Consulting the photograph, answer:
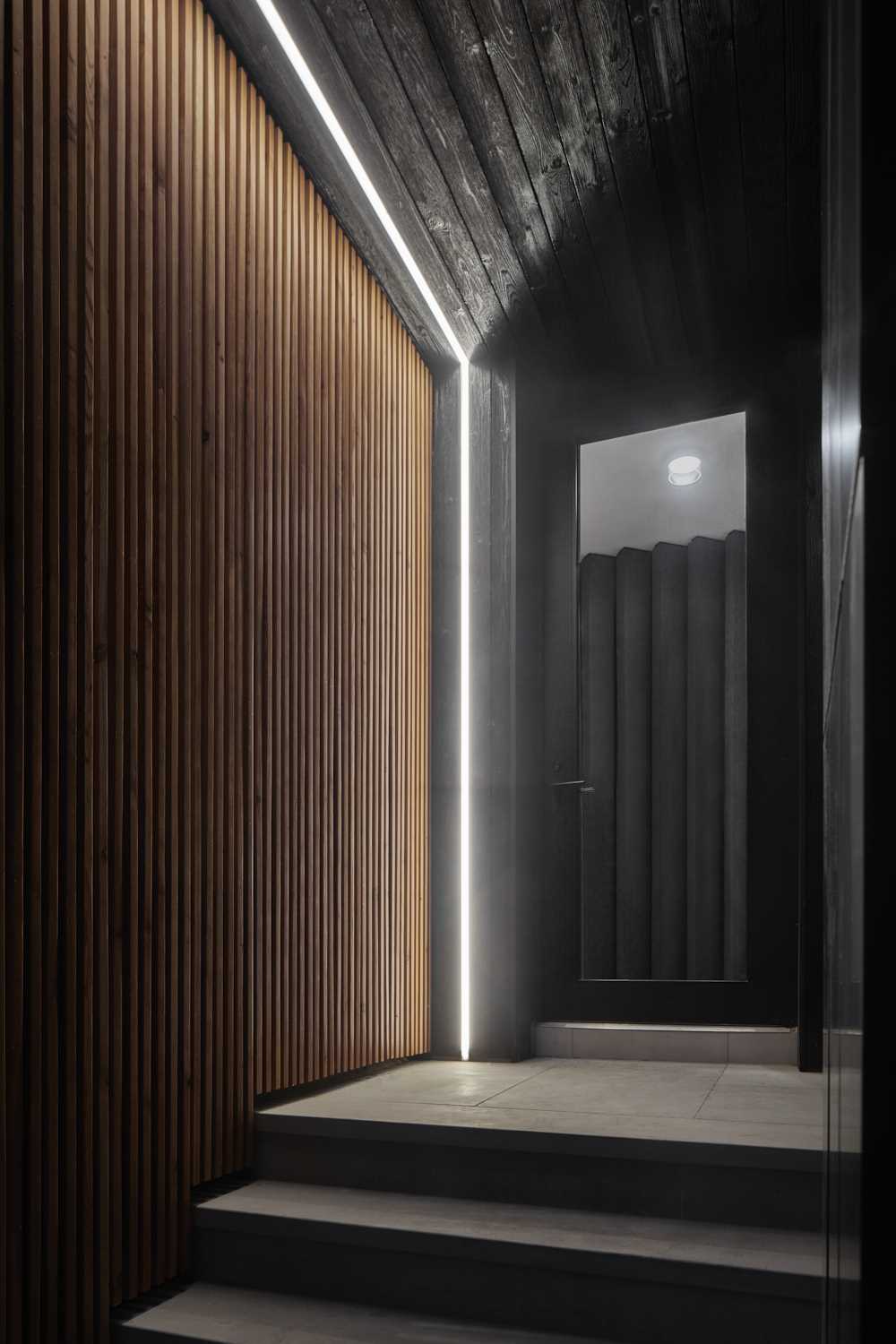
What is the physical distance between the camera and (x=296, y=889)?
300 cm

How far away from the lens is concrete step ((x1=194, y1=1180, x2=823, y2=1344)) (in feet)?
6.79

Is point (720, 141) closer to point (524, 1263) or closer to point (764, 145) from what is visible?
point (764, 145)

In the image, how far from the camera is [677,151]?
3035mm

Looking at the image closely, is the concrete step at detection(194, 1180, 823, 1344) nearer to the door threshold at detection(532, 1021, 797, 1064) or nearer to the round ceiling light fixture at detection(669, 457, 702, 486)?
the door threshold at detection(532, 1021, 797, 1064)

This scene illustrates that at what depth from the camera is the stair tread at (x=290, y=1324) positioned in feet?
6.94

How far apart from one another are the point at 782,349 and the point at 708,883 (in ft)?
6.18

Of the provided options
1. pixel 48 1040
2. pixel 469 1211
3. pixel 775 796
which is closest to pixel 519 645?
pixel 775 796

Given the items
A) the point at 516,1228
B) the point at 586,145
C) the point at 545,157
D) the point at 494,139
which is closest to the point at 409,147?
the point at 494,139

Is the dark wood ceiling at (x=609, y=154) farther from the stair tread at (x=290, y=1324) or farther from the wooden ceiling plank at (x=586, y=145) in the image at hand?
the stair tread at (x=290, y=1324)

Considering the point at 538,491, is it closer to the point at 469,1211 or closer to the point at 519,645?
the point at 519,645

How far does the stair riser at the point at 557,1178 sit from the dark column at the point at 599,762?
145 centimetres

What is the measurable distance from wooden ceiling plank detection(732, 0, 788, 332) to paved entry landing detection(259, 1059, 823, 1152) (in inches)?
99.6

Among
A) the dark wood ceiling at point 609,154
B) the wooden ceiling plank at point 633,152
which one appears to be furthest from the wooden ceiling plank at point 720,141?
the wooden ceiling plank at point 633,152

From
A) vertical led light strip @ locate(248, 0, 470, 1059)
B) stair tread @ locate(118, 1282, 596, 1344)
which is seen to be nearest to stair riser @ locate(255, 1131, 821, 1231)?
stair tread @ locate(118, 1282, 596, 1344)
